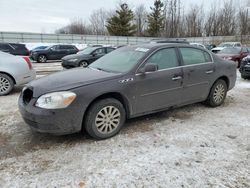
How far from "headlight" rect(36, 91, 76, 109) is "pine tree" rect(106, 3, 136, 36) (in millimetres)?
43242

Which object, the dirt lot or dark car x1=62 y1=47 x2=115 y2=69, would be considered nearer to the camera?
the dirt lot

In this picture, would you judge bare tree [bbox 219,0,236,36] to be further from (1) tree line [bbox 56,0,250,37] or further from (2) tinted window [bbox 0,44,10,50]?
(2) tinted window [bbox 0,44,10,50]

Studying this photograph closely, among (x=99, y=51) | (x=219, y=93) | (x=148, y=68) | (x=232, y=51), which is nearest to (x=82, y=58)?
(x=99, y=51)

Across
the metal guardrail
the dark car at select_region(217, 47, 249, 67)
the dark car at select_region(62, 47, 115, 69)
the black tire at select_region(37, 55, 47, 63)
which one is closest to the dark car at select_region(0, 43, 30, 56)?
the black tire at select_region(37, 55, 47, 63)

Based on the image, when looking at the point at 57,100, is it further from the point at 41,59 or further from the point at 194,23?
the point at 194,23

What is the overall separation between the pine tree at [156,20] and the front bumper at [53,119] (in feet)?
153

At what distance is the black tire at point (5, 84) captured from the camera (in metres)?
6.38

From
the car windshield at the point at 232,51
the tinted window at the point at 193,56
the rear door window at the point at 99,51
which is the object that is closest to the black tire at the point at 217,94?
the tinted window at the point at 193,56

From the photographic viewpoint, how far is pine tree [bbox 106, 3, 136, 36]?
44.8 metres

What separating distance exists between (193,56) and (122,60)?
157 cm

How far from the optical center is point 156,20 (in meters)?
48.0

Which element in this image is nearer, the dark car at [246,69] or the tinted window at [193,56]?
the tinted window at [193,56]

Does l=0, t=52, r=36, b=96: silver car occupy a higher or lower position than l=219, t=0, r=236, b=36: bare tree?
lower

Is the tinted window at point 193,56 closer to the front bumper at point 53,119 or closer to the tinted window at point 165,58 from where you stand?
the tinted window at point 165,58
